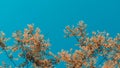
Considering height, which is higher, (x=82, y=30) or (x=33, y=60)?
(x=82, y=30)

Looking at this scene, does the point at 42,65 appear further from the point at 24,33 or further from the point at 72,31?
the point at 72,31

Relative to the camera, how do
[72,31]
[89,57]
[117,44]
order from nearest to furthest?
[89,57]
[117,44]
[72,31]

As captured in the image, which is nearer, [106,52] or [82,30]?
[106,52]

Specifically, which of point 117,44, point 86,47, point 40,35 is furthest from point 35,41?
point 117,44

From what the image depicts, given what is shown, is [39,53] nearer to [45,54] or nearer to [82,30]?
[45,54]

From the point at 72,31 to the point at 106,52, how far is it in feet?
15.1

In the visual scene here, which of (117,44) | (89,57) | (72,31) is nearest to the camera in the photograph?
(89,57)

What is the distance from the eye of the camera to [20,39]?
100 ft

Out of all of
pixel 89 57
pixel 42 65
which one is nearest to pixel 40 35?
pixel 42 65

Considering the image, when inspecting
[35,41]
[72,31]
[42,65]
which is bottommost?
[42,65]

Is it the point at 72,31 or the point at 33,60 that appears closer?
the point at 33,60

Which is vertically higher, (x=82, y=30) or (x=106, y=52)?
(x=82, y=30)

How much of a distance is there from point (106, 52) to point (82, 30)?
435 cm

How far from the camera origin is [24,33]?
31016mm
